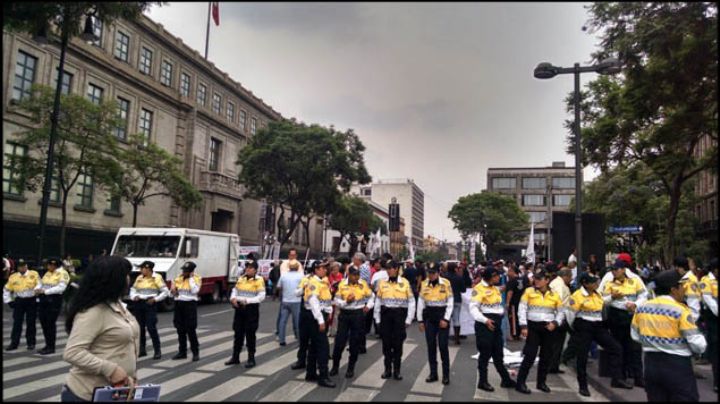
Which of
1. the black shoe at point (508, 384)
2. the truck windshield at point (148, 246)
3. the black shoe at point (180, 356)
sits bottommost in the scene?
the black shoe at point (180, 356)

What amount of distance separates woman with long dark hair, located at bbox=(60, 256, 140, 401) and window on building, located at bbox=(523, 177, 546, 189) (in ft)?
301

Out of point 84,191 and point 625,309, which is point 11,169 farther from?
point 625,309

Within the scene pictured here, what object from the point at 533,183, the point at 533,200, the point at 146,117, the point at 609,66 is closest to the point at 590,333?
the point at 609,66

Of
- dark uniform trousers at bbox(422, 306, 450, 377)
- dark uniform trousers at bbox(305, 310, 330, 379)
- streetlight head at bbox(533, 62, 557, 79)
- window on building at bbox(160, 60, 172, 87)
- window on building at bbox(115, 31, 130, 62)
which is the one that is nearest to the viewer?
dark uniform trousers at bbox(305, 310, 330, 379)

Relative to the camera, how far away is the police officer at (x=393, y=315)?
7852 millimetres

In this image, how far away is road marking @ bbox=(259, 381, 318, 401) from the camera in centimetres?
661

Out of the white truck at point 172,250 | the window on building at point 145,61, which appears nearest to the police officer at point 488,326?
the white truck at point 172,250

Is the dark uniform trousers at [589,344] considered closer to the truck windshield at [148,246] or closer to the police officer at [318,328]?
the police officer at [318,328]

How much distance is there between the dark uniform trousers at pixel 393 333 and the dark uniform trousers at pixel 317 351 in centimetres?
100

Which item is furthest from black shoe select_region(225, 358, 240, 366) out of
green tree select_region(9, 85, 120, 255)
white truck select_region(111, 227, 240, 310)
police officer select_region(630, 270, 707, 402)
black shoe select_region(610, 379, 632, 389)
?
green tree select_region(9, 85, 120, 255)

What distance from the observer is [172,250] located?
17.9 meters

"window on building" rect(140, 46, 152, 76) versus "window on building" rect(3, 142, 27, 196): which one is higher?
"window on building" rect(140, 46, 152, 76)

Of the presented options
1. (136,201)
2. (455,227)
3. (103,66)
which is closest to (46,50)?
(103,66)

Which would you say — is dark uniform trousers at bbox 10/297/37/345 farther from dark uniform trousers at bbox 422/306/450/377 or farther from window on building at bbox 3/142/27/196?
window on building at bbox 3/142/27/196
